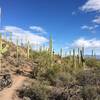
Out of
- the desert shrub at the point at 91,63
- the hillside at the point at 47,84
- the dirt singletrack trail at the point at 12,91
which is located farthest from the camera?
the desert shrub at the point at 91,63

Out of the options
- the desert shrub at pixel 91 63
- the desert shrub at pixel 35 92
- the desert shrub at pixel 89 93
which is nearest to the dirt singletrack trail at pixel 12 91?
the desert shrub at pixel 35 92

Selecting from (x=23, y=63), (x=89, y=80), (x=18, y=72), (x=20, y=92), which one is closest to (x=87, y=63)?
(x=23, y=63)

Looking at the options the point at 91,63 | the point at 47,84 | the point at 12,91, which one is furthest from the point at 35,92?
the point at 91,63

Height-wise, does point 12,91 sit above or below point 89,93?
below

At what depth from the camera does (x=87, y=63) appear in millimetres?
43844

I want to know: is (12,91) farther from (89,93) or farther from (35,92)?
(89,93)

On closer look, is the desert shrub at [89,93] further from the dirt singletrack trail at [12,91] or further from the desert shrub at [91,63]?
the desert shrub at [91,63]

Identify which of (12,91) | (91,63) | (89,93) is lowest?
(12,91)

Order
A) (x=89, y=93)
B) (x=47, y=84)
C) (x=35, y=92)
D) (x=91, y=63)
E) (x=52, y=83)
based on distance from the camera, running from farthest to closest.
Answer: (x=91, y=63)
(x=52, y=83)
(x=47, y=84)
(x=35, y=92)
(x=89, y=93)

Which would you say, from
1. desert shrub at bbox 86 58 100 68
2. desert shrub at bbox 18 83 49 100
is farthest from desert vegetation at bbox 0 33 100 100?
desert shrub at bbox 86 58 100 68

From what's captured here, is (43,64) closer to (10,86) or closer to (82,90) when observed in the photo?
(10,86)

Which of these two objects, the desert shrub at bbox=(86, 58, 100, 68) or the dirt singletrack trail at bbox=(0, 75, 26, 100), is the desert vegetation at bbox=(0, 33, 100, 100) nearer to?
the dirt singletrack trail at bbox=(0, 75, 26, 100)

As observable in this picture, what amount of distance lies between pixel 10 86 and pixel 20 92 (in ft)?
5.58

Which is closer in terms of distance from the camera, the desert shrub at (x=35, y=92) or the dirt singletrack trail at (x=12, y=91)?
the desert shrub at (x=35, y=92)
